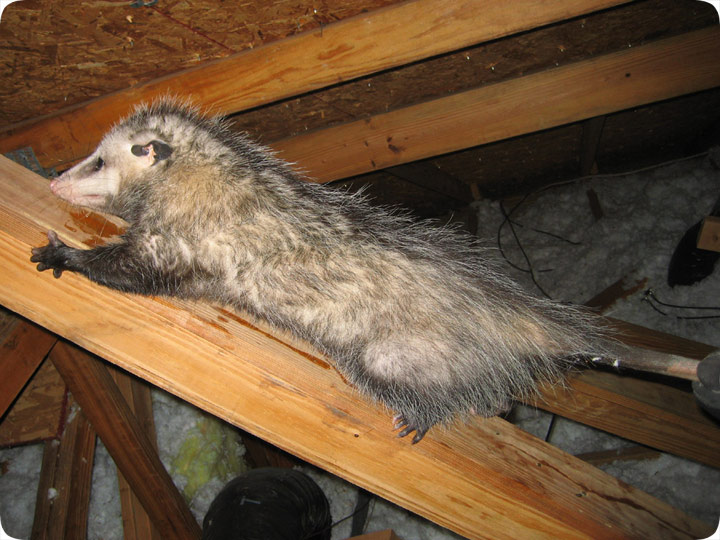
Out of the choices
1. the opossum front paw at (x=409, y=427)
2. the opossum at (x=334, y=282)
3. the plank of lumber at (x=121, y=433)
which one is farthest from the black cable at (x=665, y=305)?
the plank of lumber at (x=121, y=433)

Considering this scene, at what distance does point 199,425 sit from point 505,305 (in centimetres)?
209

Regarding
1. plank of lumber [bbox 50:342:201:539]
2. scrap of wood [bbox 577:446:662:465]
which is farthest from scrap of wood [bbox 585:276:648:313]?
plank of lumber [bbox 50:342:201:539]

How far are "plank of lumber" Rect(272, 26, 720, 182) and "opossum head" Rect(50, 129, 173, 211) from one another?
0.93 metres

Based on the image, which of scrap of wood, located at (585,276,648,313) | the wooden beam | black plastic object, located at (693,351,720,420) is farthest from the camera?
scrap of wood, located at (585,276,648,313)

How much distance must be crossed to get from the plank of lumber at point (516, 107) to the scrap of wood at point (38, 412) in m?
1.66

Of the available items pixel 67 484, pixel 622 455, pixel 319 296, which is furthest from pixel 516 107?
pixel 67 484

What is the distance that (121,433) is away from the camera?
6.64 feet

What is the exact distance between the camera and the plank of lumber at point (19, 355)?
5.23 feet

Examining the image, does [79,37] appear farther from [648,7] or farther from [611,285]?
[611,285]

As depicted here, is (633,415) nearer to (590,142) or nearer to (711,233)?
(711,233)

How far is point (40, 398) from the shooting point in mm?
2430

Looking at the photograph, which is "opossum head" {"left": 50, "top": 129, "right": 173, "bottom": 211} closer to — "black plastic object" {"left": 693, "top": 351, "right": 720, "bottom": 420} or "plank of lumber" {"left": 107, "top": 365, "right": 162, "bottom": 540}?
"plank of lumber" {"left": 107, "top": 365, "right": 162, "bottom": 540}

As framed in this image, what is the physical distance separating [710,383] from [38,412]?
8.97 feet

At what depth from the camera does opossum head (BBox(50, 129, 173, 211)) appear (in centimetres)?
146
